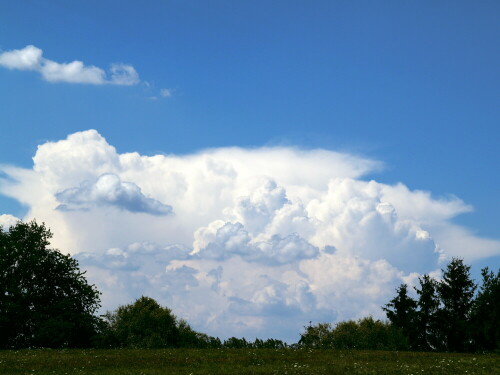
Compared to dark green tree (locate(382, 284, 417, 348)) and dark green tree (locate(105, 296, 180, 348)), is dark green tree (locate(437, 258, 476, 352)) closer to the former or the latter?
dark green tree (locate(382, 284, 417, 348))

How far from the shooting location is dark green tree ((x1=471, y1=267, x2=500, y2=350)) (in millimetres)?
53781

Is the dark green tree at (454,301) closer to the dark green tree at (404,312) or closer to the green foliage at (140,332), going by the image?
the dark green tree at (404,312)

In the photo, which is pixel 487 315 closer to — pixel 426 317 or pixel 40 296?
pixel 426 317

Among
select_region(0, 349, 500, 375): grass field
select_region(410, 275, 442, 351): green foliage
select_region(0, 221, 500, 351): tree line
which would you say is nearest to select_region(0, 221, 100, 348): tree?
select_region(0, 221, 500, 351): tree line

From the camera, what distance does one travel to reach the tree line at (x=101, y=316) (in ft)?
198

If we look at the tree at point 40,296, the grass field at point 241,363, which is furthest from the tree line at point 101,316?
the grass field at point 241,363

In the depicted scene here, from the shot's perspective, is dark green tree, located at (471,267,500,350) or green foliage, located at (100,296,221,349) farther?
green foliage, located at (100,296,221,349)

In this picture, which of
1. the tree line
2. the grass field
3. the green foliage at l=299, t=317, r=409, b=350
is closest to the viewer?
the grass field

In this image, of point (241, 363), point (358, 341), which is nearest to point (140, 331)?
point (358, 341)

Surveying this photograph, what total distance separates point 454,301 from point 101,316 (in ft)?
156

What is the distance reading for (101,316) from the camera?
6662 cm

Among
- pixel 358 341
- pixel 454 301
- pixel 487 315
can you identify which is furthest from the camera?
pixel 454 301

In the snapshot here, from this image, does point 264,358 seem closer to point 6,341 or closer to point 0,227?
point 6,341

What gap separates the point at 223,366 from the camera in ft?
99.6
